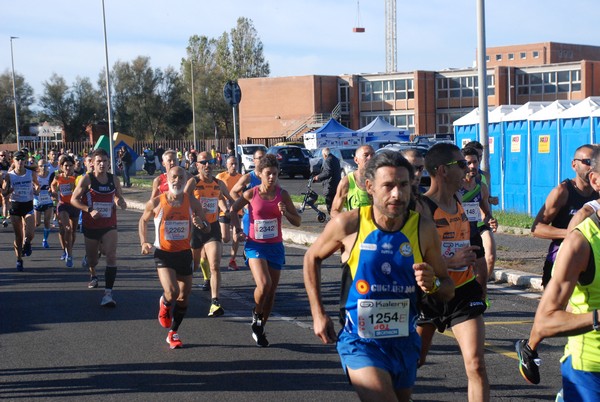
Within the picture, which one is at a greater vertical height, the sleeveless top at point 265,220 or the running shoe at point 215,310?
the sleeveless top at point 265,220

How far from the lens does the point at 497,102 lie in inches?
2766

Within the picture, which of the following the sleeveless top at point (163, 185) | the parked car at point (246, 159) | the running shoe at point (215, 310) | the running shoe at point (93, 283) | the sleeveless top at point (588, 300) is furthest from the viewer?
the parked car at point (246, 159)

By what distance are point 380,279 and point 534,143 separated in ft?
51.8

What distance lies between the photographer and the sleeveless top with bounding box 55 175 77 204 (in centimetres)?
1544

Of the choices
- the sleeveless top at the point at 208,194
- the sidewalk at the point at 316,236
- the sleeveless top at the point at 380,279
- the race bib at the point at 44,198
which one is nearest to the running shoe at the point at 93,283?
the sleeveless top at the point at 208,194

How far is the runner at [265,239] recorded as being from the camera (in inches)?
329

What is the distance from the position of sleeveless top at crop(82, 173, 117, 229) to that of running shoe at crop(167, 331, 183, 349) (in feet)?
10.6

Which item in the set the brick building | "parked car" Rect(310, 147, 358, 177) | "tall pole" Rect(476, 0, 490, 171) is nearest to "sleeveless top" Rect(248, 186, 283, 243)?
"tall pole" Rect(476, 0, 490, 171)

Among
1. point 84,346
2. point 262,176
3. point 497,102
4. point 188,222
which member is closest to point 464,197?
point 262,176

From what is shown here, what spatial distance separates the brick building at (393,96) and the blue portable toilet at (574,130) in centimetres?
5170

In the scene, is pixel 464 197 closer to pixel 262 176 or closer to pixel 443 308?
pixel 262 176

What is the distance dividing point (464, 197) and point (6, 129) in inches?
2813

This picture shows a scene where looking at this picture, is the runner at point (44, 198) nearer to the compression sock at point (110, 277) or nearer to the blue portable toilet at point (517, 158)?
the compression sock at point (110, 277)

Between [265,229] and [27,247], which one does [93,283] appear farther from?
[265,229]
